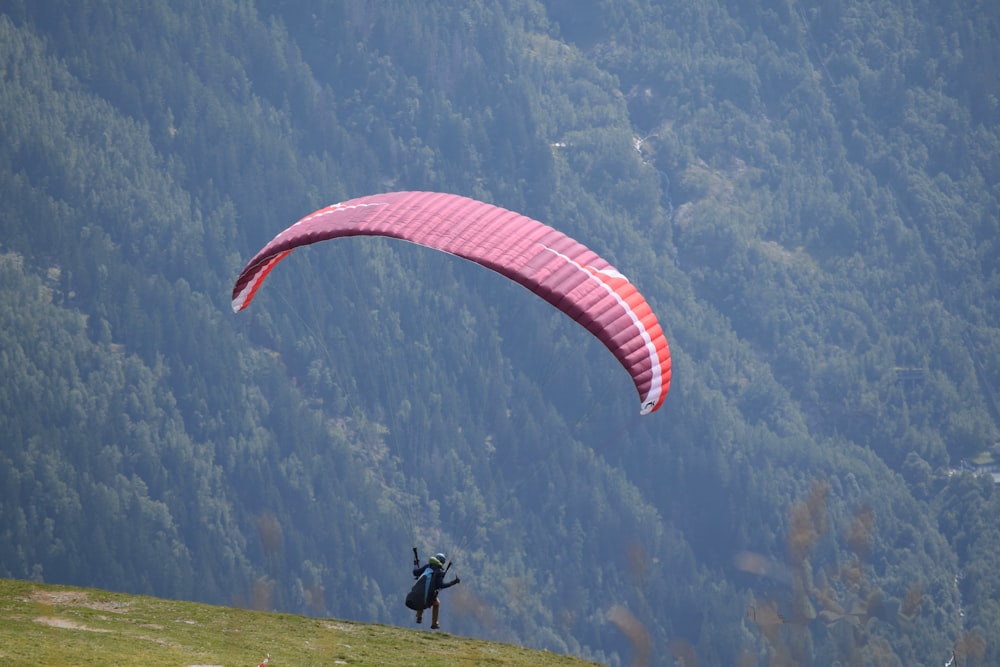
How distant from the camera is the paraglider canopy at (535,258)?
Result: 165ft

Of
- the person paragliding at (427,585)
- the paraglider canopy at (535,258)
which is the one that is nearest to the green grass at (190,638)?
the person paragliding at (427,585)

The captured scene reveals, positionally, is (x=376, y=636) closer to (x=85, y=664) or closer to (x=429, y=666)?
(x=429, y=666)

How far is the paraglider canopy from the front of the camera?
50219 millimetres

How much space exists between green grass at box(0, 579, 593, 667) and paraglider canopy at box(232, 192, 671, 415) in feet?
39.2

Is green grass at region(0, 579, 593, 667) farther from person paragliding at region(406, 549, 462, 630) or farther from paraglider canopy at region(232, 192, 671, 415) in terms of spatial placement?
paraglider canopy at region(232, 192, 671, 415)

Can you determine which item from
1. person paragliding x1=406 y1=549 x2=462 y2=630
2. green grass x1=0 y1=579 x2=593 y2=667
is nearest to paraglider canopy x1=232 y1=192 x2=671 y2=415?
person paragliding x1=406 y1=549 x2=462 y2=630

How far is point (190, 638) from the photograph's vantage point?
5278cm

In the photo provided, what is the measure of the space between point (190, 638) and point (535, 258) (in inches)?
670

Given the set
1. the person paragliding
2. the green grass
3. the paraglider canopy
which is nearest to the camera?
the green grass

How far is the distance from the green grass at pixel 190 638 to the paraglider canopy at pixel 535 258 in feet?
39.2

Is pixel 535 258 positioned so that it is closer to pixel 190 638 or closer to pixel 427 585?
pixel 427 585

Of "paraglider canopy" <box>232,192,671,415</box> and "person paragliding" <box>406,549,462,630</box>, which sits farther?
"paraglider canopy" <box>232,192,671,415</box>

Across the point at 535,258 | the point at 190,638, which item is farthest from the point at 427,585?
the point at 535,258

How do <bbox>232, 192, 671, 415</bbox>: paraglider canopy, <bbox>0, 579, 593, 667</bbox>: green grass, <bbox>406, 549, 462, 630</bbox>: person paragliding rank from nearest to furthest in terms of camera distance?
<bbox>0, 579, 593, 667</bbox>: green grass
<bbox>406, 549, 462, 630</bbox>: person paragliding
<bbox>232, 192, 671, 415</bbox>: paraglider canopy
